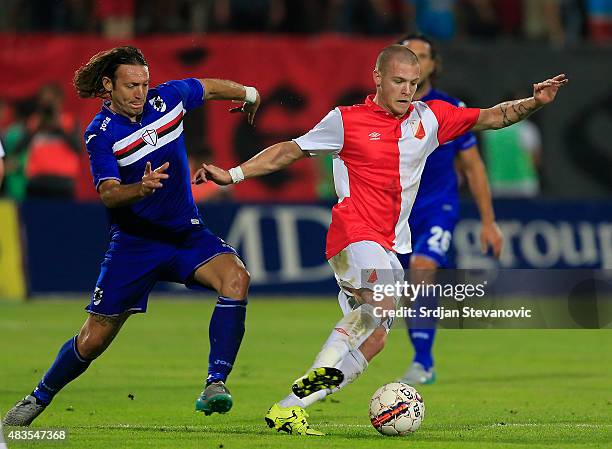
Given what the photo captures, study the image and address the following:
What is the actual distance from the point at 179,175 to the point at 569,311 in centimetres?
1144

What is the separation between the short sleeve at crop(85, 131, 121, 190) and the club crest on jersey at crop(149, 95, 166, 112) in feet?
1.49

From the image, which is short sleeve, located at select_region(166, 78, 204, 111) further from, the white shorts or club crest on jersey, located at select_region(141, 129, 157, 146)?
the white shorts

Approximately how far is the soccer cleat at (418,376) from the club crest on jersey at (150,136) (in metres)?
3.63

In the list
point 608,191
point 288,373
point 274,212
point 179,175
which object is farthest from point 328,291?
point 179,175

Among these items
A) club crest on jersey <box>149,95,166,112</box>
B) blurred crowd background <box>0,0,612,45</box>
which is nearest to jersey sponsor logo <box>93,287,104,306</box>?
club crest on jersey <box>149,95,166,112</box>

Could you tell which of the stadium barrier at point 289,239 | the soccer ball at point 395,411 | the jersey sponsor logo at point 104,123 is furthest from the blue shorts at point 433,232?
the stadium barrier at point 289,239

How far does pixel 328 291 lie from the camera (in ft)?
66.2

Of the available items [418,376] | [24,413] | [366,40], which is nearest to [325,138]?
[24,413]

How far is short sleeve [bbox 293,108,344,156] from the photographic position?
30.2 ft

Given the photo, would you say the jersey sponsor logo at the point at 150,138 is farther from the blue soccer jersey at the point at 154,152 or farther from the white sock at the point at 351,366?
the white sock at the point at 351,366

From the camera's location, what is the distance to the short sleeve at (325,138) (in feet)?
30.2

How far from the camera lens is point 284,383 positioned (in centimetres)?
1223

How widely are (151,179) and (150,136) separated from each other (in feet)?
2.77

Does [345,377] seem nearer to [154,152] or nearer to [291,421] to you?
[291,421]
